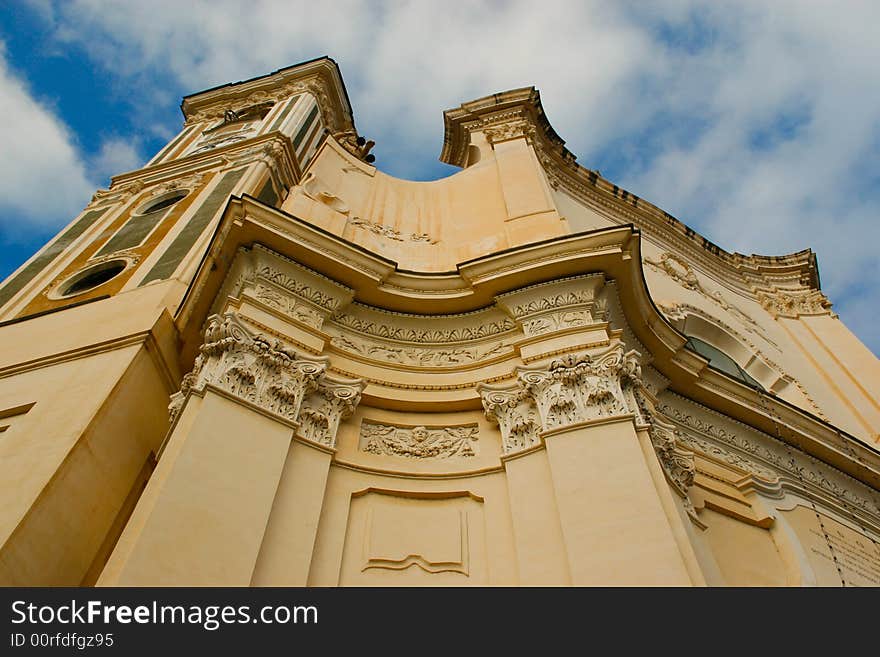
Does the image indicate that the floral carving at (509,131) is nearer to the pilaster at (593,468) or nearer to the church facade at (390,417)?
the church facade at (390,417)

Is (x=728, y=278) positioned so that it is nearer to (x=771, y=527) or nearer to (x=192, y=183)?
(x=771, y=527)

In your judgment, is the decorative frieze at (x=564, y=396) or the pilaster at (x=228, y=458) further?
the decorative frieze at (x=564, y=396)

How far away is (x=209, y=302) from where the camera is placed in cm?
955

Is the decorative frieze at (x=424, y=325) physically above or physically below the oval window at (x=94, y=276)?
below

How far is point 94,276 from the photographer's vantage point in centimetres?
1322

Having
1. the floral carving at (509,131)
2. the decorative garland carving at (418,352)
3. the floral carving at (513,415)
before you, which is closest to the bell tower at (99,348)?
the decorative garland carving at (418,352)

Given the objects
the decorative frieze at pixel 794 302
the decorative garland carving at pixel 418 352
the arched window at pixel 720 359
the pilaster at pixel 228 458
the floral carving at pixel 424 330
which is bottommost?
the pilaster at pixel 228 458

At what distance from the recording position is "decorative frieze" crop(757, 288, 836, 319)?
68.4 ft

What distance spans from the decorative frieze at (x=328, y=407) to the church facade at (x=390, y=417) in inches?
1.1

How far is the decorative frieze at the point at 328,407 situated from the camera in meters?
7.86

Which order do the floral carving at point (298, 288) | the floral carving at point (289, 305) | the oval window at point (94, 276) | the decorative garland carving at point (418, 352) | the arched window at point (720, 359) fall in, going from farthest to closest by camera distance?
the arched window at point (720, 359) < the oval window at point (94, 276) < the decorative garland carving at point (418, 352) < the floral carving at point (298, 288) < the floral carving at point (289, 305)

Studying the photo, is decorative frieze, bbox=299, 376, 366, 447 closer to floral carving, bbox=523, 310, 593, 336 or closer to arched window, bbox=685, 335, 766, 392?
floral carving, bbox=523, 310, 593, 336

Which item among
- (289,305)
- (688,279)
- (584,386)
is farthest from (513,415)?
(688,279)

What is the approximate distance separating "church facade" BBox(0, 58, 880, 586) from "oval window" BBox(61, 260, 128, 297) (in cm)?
5
